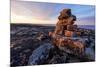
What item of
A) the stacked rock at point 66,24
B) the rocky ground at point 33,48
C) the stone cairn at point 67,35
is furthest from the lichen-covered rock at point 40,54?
the stacked rock at point 66,24

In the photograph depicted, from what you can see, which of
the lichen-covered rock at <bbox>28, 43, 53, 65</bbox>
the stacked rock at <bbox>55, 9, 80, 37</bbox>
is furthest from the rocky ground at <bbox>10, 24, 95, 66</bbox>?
the stacked rock at <bbox>55, 9, 80, 37</bbox>

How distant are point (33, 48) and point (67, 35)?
0.49 meters

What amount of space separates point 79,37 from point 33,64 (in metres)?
0.72

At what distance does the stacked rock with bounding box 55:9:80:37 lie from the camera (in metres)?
Answer: 2.49

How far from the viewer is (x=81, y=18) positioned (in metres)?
2.58

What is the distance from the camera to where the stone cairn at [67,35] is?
248cm

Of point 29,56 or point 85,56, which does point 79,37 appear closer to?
point 85,56

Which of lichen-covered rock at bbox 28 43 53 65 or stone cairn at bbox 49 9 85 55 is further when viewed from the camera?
stone cairn at bbox 49 9 85 55

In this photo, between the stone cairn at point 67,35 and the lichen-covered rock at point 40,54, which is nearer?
the lichen-covered rock at point 40,54

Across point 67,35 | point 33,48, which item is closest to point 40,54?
point 33,48

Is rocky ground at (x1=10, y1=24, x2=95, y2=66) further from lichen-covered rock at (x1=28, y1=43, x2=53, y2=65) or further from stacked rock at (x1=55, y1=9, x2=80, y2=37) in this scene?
stacked rock at (x1=55, y1=9, x2=80, y2=37)

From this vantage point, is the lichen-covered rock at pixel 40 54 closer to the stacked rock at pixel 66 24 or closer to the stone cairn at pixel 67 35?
the stone cairn at pixel 67 35

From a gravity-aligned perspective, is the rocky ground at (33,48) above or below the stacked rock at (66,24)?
below
